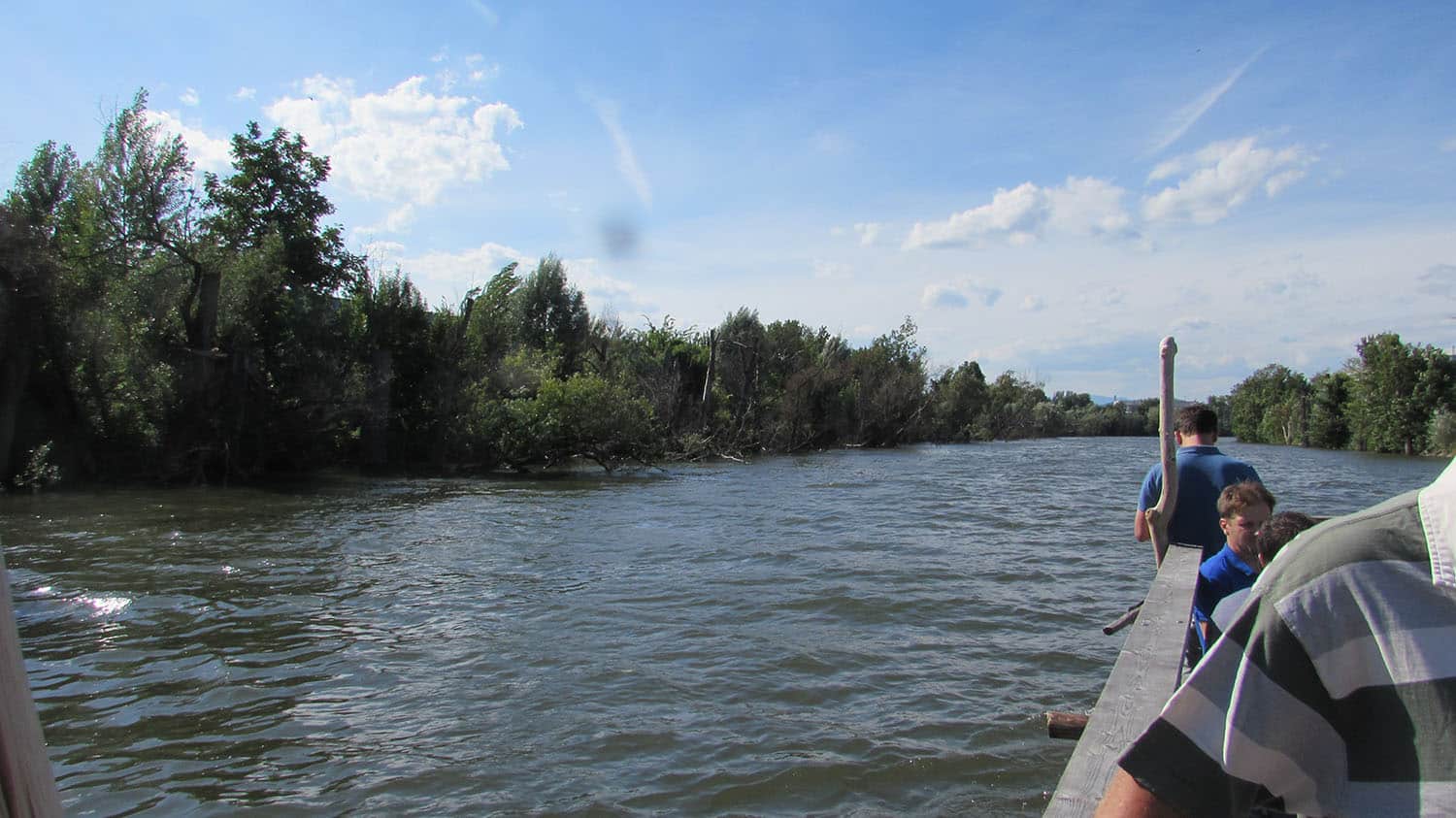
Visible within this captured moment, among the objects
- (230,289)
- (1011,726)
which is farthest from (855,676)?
(230,289)

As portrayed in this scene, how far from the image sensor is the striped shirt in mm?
1254

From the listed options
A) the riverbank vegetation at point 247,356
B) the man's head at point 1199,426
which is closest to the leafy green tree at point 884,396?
the riverbank vegetation at point 247,356

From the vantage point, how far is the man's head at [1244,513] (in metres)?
4.80

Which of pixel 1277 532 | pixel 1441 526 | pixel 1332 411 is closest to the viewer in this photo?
pixel 1441 526

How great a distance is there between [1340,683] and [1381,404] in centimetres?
6924

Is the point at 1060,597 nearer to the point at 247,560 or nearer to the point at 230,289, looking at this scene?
the point at 247,560

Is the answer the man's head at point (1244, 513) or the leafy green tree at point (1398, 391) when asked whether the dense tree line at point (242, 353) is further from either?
the leafy green tree at point (1398, 391)

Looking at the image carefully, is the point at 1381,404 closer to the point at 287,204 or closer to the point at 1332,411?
the point at 1332,411

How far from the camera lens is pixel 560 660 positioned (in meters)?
8.36

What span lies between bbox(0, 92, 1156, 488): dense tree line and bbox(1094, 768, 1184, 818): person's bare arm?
25606 mm

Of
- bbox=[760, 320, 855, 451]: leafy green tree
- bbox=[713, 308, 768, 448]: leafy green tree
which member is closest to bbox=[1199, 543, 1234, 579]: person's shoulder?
bbox=[713, 308, 768, 448]: leafy green tree

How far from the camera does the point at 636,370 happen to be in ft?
153

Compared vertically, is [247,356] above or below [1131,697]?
above

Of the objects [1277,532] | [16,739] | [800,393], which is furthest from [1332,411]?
[16,739]
